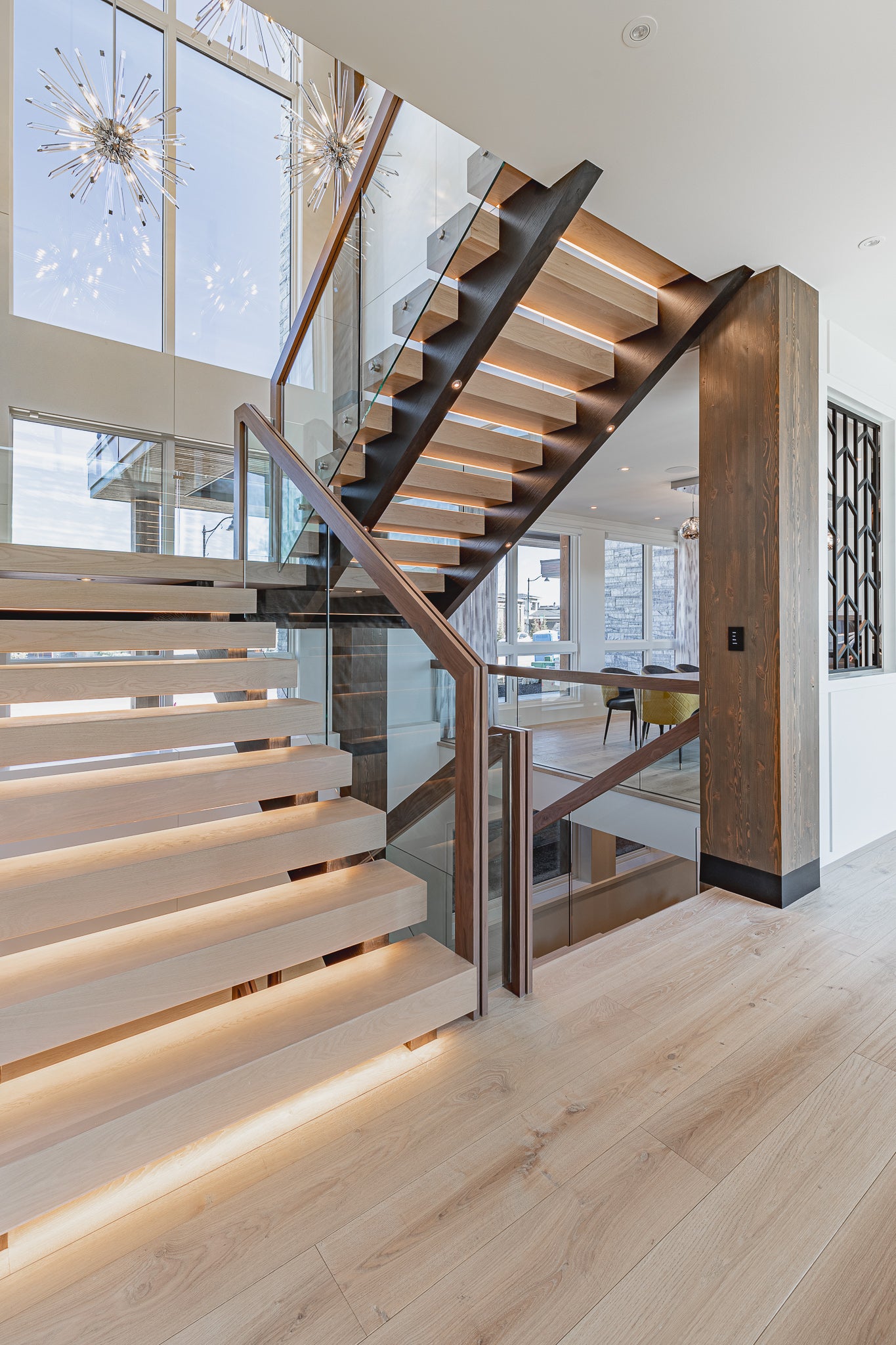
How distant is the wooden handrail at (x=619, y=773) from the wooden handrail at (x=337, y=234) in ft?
10.3

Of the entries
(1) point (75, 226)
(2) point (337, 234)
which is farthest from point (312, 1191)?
(1) point (75, 226)

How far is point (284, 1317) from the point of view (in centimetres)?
→ 124

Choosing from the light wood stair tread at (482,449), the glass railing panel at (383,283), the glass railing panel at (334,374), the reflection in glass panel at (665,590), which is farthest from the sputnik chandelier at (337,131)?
the reflection in glass panel at (665,590)

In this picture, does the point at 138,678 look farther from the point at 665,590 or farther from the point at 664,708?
the point at 665,590

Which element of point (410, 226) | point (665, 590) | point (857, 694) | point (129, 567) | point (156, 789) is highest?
point (410, 226)

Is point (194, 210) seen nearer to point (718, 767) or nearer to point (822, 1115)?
point (718, 767)

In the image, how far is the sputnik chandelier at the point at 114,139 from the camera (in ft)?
13.4

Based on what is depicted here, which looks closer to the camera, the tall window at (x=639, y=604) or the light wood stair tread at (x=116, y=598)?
the light wood stair tread at (x=116, y=598)

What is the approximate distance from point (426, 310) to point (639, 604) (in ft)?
25.0

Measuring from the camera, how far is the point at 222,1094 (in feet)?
5.24

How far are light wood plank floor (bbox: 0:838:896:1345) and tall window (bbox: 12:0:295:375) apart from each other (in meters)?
6.25

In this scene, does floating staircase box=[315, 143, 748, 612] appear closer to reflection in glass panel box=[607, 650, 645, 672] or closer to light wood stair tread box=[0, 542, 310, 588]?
light wood stair tread box=[0, 542, 310, 588]

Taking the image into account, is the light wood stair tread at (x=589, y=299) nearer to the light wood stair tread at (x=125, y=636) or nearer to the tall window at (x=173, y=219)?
the light wood stair tread at (x=125, y=636)

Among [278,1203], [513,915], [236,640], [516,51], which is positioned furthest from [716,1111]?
[516,51]
